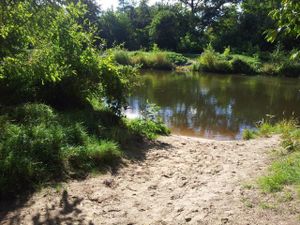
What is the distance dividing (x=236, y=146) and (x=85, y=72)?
400 cm

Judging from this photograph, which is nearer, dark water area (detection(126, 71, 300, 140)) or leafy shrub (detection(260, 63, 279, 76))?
dark water area (detection(126, 71, 300, 140))

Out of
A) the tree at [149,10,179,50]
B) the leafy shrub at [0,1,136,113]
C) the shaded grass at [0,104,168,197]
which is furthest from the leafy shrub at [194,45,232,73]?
the shaded grass at [0,104,168,197]

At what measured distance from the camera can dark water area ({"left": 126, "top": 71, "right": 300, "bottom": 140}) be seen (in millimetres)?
13125

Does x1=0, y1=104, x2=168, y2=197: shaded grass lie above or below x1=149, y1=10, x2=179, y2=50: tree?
below

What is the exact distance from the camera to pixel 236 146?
8469 millimetres

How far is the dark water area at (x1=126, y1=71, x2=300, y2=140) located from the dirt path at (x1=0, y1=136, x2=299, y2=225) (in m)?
4.74

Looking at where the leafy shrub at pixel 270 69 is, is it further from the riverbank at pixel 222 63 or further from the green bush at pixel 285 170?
the green bush at pixel 285 170

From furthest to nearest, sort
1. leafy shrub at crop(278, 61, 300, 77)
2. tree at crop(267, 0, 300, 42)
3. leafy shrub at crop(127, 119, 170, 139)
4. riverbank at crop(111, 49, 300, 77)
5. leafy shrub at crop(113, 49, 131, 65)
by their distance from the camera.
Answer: leafy shrub at crop(113, 49, 131, 65) < riverbank at crop(111, 49, 300, 77) < leafy shrub at crop(278, 61, 300, 77) < leafy shrub at crop(127, 119, 170, 139) < tree at crop(267, 0, 300, 42)

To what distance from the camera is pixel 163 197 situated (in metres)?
5.20

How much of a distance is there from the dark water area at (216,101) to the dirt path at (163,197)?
4.74m

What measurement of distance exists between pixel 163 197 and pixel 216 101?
13.0 m

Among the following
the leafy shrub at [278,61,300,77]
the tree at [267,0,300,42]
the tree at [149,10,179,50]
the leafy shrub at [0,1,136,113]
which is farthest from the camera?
the tree at [149,10,179,50]

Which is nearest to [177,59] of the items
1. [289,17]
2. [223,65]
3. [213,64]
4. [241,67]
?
[213,64]

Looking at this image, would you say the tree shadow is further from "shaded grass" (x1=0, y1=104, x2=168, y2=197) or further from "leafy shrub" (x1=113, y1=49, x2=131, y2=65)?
"leafy shrub" (x1=113, y1=49, x2=131, y2=65)
